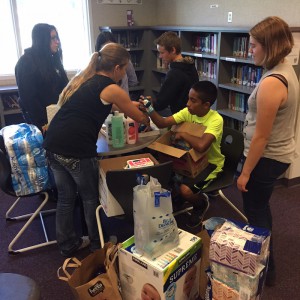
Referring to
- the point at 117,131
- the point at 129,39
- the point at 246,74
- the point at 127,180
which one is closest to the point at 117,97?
the point at 117,131

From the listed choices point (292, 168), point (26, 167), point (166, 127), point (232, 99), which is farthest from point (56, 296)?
point (232, 99)

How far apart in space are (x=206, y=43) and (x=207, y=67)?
11.1 inches

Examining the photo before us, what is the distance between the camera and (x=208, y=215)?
2717 millimetres

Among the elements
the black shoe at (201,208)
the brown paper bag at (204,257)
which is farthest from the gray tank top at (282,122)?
the black shoe at (201,208)

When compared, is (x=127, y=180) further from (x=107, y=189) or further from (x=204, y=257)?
(x=204, y=257)

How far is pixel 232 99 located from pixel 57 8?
284cm

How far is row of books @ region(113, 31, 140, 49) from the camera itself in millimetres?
4863

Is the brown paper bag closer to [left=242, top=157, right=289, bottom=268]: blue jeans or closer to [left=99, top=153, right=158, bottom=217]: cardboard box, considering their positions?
[left=242, top=157, right=289, bottom=268]: blue jeans

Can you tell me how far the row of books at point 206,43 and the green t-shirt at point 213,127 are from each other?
1750 mm

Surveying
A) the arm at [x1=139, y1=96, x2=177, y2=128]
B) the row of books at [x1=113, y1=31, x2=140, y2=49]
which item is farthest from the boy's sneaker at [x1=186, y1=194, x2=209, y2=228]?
the row of books at [x1=113, y1=31, x2=140, y2=49]

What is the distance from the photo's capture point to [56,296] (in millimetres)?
1919

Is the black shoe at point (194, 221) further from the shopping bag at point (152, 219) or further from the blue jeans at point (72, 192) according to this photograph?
the shopping bag at point (152, 219)

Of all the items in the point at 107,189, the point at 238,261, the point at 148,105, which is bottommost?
the point at 238,261

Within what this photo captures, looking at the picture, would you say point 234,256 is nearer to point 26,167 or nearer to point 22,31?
point 26,167
